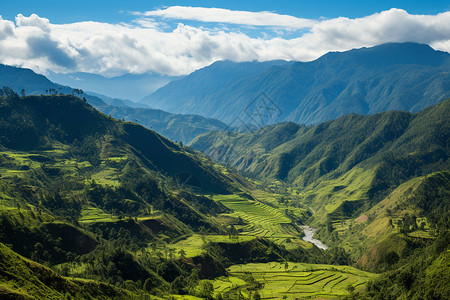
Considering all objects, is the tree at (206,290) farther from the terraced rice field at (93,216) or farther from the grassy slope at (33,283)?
the terraced rice field at (93,216)

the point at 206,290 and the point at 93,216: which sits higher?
the point at 93,216

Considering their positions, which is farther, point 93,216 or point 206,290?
point 93,216

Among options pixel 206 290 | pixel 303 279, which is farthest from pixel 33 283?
pixel 303 279

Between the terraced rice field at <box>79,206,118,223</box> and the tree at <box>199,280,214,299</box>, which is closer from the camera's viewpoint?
the tree at <box>199,280,214,299</box>

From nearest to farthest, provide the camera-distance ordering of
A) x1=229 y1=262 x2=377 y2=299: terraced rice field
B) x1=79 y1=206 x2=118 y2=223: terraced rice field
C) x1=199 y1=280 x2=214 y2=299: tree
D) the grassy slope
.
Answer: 1. the grassy slope
2. x1=199 y1=280 x2=214 y2=299: tree
3. x1=229 y1=262 x2=377 y2=299: terraced rice field
4. x1=79 y1=206 x2=118 y2=223: terraced rice field

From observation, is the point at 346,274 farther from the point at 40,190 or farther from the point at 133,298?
the point at 40,190

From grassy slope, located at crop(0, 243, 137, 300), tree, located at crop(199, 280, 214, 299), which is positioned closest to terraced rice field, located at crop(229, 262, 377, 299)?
tree, located at crop(199, 280, 214, 299)

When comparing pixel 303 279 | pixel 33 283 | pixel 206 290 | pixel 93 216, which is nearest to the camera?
pixel 33 283

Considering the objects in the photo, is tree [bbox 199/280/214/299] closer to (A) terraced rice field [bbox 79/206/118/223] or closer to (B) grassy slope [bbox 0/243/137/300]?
(B) grassy slope [bbox 0/243/137/300]

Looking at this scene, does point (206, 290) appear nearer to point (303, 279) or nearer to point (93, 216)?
point (303, 279)

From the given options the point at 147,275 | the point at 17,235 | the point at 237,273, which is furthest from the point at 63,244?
the point at 237,273
